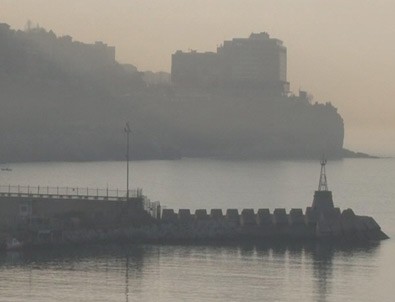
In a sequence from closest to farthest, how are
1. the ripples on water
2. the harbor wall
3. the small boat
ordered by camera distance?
the ripples on water < the small boat < the harbor wall

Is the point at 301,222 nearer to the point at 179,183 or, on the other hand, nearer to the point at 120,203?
the point at 120,203

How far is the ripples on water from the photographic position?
61156mm

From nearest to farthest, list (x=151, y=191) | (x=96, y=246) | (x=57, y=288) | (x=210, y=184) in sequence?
1. (x=57, y=288)
2. (x=96, y=246)
3. (x=151, y=191)
4. (x=210, y=184)

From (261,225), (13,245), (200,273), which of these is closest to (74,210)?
(13,245)

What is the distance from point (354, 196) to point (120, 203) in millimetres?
65855

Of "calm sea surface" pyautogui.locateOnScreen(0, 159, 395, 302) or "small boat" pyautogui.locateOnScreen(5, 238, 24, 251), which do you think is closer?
"calm sea surface" pyautogui.locateOnScreen(0, 159, 395, 302)

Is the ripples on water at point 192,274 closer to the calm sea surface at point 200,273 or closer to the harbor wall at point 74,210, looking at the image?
the calm sea surface at point 200,273

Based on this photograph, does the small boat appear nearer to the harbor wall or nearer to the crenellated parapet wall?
the harbor wall

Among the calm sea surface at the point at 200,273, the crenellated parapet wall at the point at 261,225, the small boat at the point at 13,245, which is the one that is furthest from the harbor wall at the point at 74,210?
the small boat at the point at 13,245

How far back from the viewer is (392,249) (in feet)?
253

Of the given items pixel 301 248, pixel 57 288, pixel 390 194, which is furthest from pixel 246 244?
pixel 390 194

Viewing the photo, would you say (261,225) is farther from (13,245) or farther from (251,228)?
(13,245)

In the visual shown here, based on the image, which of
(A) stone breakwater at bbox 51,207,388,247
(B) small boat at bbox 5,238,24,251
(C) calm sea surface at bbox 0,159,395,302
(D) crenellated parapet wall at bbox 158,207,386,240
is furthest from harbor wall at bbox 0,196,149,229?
(B) small boat at bbox 5,238,24,251

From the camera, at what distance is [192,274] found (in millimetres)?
66438
